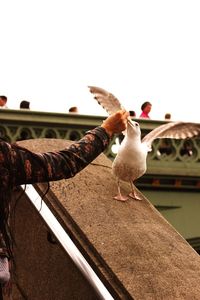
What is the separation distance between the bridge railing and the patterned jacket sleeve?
24.7ft

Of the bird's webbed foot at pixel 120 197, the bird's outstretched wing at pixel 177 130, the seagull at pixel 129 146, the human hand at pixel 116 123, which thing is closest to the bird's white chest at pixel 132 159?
the seagull at pixel 129 146

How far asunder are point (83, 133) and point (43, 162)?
28.7 ft

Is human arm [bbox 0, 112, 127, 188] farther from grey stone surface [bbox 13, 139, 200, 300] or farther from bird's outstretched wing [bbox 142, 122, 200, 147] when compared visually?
bird's outstretched wing [bbox 142, 122, 200, 147]

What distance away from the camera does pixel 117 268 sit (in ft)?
14.6

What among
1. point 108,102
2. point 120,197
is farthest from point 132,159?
point 120,197

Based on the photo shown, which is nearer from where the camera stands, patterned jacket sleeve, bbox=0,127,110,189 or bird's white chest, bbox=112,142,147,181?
patterned jacket sleeve, bbox=0,127,110,189

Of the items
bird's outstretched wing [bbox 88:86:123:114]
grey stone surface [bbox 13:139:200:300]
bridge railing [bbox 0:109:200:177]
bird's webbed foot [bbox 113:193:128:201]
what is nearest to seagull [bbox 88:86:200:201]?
bird's outstretched wing [bbox 88:86:123:114]

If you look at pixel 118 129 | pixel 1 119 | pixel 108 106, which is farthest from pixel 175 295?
pixel 1 119

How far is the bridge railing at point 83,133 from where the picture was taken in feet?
38.8

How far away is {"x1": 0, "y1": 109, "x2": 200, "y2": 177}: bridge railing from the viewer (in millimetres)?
11820

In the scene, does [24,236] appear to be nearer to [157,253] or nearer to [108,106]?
[157,253]

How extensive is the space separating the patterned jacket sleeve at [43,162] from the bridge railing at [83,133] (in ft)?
24.7

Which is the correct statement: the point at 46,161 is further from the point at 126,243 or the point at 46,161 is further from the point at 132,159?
the point at 132,159

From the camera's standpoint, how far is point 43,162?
3443mm
